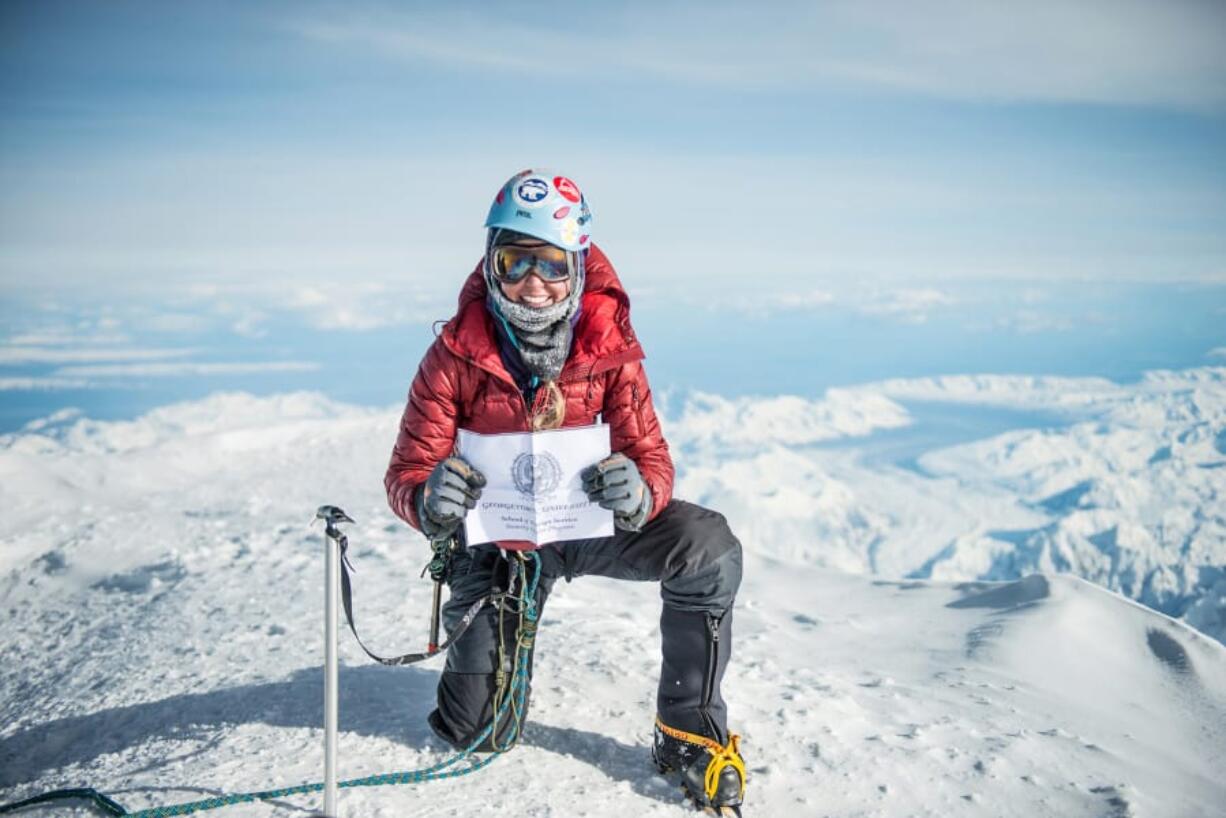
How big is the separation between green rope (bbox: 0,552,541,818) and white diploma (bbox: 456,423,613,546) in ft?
1.26

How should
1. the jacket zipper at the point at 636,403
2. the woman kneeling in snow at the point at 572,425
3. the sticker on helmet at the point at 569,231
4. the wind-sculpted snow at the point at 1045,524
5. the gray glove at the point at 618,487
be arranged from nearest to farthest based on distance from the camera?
the gray glove at the point at 618,487 → the woman kneeling in snow at the point at 572,425 → the sticker on helmet at the point at 569,231 → the jacket zipper at the point at 636,403 → the wind-sculpted snow at the point at 1045,524

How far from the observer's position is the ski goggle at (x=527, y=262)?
312 cm

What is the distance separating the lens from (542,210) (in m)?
3.08

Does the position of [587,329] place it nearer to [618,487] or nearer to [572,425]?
[572,425]

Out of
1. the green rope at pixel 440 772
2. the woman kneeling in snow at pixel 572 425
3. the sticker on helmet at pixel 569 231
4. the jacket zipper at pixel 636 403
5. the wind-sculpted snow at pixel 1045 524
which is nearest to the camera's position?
the green rope at pixel 440 772

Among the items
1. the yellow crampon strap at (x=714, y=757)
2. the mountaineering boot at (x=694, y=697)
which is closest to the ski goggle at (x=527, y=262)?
the mountaineering boot at (x=694, y=697)

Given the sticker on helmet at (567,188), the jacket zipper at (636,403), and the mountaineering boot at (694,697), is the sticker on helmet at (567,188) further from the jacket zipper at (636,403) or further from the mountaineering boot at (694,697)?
the mountaineering boot at (694,697)

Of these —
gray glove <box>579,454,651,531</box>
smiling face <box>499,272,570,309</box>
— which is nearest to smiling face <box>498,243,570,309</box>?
smiling face <box>499,272,570,309</box>

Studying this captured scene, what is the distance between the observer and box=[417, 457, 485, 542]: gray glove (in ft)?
9.37

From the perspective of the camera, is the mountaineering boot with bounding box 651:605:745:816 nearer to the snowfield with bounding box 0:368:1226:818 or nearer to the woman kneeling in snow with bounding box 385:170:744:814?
the woman kneeling in snow with bounding box 385:170:744:814

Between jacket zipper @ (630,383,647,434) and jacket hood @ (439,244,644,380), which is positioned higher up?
jacket hood @ (439,244,644,380)

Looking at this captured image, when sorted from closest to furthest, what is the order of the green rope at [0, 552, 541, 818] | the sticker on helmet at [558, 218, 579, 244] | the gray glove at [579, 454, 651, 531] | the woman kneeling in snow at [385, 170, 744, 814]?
the green rope at [0, 552, 541, 818]
the gray glove at [579, 454, 651, 531]
the woman kneeling in snow at [385, 170, 744, 814]
the sticker on helmet at [558, 218, 579, 244]

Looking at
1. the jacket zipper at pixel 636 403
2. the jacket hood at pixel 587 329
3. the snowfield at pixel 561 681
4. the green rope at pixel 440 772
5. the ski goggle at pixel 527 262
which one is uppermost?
the ski goggle at pixel 527 262

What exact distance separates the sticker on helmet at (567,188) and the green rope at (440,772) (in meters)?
1.61
